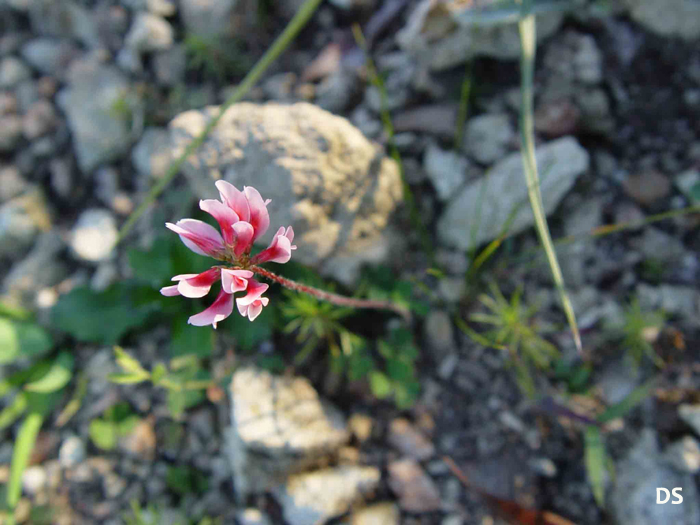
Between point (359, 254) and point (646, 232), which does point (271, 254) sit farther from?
point (646, 232)

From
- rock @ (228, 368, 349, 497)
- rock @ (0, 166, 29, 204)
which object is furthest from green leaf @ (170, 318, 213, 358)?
rock @ (0, 166, 29, 204)

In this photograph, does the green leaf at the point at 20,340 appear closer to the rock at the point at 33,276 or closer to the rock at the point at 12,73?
the rock at the point at 33,276

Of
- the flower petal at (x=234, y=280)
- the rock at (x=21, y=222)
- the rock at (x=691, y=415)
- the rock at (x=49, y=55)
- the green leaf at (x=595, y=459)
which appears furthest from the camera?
the rock at (x=49, y=55)

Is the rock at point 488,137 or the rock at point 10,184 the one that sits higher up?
the rock at point 10,184

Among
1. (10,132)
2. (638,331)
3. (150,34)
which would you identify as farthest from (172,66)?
(638,331)

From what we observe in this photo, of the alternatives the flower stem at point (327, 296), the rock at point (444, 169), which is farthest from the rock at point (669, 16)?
the flower stem at point (327, 296)

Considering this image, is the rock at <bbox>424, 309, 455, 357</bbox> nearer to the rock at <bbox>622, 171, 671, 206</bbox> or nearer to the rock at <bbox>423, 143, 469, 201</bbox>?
the rock at <bbox>423, 143, 469, 201</bbox>
